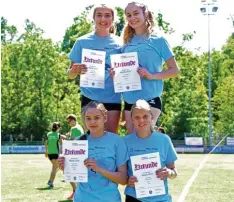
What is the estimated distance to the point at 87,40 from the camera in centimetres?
484

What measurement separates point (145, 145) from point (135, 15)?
3.57 ft

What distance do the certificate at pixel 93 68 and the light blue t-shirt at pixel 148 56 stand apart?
215 mm

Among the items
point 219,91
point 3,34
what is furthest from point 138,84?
point 3,34

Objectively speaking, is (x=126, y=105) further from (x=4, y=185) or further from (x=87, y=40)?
(x=4, y=185)

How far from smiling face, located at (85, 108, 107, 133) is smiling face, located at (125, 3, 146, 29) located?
832 mm

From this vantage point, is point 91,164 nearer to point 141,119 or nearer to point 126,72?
point 141,119

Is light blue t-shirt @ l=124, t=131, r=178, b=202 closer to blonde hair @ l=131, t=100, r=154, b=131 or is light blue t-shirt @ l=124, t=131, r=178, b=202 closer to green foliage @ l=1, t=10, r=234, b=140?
blonde hair @ l=131, t=100, r=154, b=131

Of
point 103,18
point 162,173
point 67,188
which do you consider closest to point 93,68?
point 103,18

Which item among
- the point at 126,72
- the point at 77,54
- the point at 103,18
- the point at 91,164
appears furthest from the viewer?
the point at 77,54

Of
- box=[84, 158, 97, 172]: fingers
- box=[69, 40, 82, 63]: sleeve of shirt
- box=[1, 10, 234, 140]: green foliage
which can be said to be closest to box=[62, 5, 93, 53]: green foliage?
box=[1, 10, 234, 140]: green foliage

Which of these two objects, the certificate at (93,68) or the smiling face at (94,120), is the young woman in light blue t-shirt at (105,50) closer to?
the certificate at (93,68)

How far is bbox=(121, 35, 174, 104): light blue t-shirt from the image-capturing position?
182 inches

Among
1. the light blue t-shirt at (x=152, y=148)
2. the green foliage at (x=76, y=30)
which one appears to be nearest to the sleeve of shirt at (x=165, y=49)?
the light blue t-shirt at (x=152, y=148)

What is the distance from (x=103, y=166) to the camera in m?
4.28
